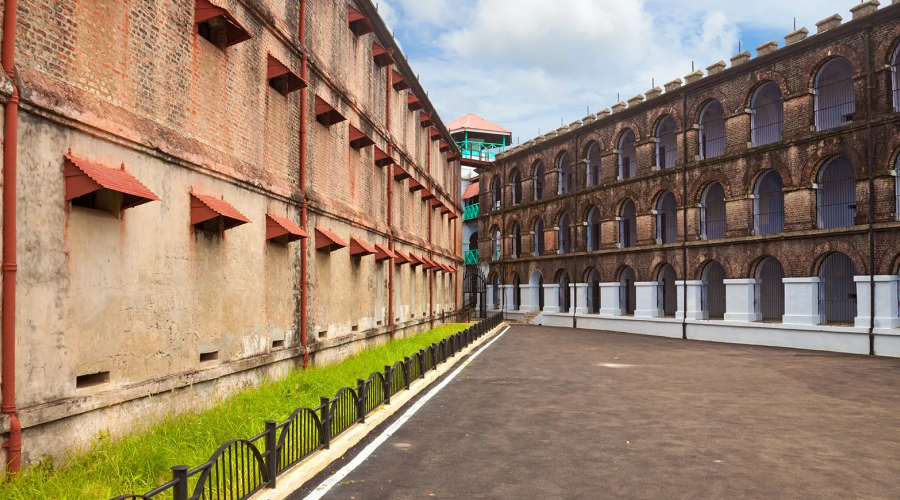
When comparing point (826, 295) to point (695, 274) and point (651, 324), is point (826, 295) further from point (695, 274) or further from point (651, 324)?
point (651, 324)

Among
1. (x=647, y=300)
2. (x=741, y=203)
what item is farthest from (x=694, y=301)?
(x=741, y=203)

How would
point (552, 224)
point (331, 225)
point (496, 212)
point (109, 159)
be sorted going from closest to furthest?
point (109, 159) → point (331, 225) → point (552, 224) → point (496, 212)

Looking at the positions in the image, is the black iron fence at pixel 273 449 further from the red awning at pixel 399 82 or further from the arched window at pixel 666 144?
the arched window at pixel 666 144

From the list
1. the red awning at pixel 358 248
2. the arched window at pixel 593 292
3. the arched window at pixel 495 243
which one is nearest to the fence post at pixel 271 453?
the red awning at pixel 358 248

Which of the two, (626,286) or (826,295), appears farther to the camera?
(626,286)

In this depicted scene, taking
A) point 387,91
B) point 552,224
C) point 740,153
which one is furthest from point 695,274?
point 387,91

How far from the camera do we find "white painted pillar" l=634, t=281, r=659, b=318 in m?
34.1

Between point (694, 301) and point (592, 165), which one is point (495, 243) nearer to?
point (592, 165)

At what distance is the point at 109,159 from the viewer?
7.97m

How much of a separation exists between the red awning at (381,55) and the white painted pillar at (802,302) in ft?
59.1

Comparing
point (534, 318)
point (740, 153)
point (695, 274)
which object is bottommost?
point (534, 318)

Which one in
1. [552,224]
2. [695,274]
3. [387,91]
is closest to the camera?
[387,91]

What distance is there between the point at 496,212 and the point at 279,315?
36617 mm

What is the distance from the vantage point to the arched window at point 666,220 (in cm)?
3472
